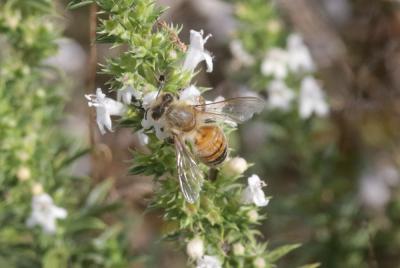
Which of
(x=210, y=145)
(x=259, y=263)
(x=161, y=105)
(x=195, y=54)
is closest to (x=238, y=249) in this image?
(x=259, y=263)

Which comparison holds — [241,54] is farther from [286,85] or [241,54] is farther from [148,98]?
[148,98]

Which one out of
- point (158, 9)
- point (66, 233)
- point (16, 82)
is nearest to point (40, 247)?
point (66, 233)

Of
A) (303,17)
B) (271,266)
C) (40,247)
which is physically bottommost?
(271,266)

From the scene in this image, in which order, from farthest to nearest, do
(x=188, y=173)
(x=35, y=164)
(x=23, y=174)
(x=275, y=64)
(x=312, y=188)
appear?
1. (x=275, y=64)
2. (x=312, y=188)
3. (x=35, y=164)
4. (x=23, y=174)
5. (x=188, y=173)

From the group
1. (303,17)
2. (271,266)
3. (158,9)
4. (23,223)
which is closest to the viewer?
(158,9)

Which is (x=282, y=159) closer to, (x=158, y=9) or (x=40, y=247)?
(x=40, y=247)

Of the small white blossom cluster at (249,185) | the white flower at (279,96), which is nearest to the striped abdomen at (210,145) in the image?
the small white blossom cluster at (249,185)

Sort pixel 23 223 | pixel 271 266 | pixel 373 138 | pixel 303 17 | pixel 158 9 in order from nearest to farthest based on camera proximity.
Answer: pixel 158 9
pixel 271 266
pixel 23 223
pixel 373 138
pixel 303 17

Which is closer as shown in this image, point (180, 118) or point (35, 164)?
point (180, 118)

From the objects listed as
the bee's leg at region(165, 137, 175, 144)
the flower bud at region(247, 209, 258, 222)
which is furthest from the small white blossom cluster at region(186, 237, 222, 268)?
the bee's leg at region(165, 137, 175, 144)
